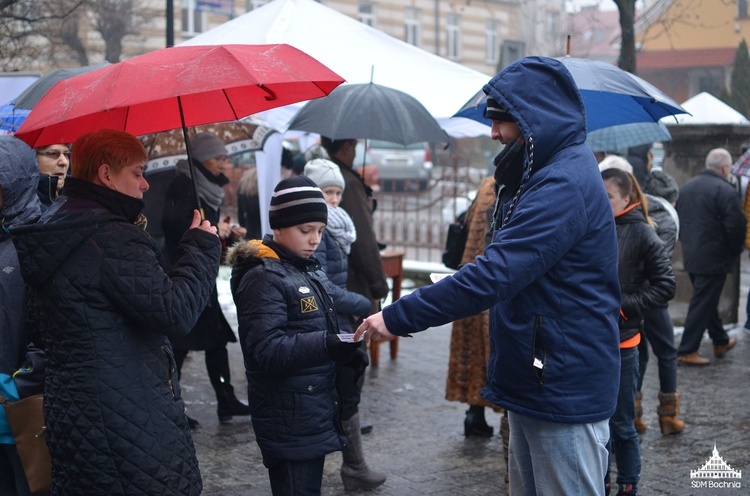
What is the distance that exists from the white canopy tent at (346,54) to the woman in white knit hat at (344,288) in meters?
1.57

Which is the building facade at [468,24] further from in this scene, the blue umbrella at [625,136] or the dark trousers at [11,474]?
the dark trousers at [11,474]

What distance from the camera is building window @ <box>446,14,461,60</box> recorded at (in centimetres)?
3628

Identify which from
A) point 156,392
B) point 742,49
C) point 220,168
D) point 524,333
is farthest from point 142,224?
point 742,49

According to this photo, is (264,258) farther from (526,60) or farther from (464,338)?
(464,338)

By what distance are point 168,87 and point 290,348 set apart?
1046 millimetres

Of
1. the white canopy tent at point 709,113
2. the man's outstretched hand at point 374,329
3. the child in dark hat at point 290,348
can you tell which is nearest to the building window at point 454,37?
the white canopy tent at point 709,113

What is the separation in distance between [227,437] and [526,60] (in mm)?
3900

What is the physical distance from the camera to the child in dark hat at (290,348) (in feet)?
11.3

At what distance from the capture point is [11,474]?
3.63 metres

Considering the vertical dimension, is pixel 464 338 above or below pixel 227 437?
above

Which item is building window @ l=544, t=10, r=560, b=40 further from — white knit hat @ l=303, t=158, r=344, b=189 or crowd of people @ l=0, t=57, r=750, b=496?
crowd of people @ l=0, t=57, r=750, b=496

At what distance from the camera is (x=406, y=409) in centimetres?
695

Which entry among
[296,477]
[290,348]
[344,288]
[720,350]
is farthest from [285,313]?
[720,350]

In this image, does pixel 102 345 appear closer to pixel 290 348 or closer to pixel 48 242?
pixel 48 242
